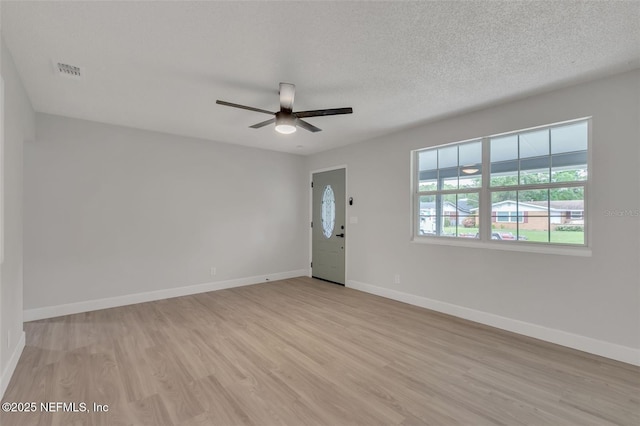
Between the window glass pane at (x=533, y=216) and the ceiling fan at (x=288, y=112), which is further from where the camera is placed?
the window glass pane at (x=533, y=216)

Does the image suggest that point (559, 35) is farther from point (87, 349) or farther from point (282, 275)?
point (282, 275)

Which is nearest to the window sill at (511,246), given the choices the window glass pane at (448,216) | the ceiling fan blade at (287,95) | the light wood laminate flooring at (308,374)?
the window glass pane at (448,216)

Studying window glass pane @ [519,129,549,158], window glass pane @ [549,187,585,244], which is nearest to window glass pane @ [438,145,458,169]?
window glass pane @ [519,129,549,158]

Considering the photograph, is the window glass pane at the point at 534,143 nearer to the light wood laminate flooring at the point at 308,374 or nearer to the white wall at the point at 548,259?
the white wall at the point at 548,259

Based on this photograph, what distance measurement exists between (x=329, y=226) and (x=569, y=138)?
154 inches

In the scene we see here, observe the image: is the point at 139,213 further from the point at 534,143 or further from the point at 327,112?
the point at 534,143

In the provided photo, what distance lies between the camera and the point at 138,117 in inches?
154

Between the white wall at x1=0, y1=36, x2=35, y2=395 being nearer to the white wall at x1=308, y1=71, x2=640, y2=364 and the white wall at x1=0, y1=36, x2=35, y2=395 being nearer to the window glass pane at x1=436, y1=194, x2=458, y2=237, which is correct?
the white wall at x1=308, y1=71, x2=640, y2=364

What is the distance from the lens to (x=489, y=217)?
3652mm

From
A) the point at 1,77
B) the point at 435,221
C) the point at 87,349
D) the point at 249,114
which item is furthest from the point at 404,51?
the point at 87,349

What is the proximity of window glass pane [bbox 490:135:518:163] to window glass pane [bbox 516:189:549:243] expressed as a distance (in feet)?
1.55

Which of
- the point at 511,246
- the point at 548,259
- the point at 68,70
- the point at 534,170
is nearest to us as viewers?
the point at 68,70

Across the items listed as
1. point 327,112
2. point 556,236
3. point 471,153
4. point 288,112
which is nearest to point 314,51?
point 327,112

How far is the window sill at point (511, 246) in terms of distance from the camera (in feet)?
9.72
